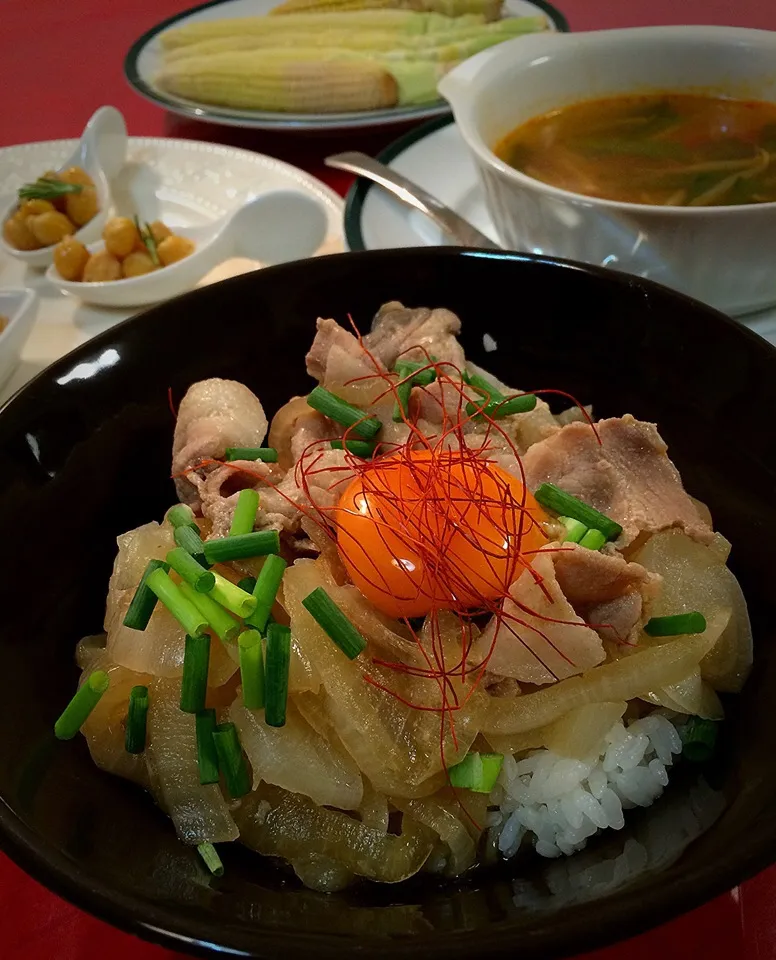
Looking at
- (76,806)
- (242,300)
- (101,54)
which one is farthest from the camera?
(101,54)

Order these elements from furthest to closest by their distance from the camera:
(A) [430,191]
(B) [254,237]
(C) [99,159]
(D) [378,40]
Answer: (D) [378,40] → (C) [99,159] → (B) [254,237] → (A) [430,191]

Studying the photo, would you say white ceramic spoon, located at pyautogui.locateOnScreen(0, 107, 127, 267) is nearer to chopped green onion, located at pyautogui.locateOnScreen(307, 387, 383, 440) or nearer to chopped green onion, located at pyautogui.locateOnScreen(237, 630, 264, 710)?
chopped green onion, located at pyautogui.locateOnScreen(307, 387, 383, 440)

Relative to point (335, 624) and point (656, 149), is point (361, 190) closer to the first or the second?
point (656, 149)

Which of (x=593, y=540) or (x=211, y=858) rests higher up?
(x=593, y=540)

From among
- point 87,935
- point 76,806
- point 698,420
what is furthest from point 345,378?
point 87,935

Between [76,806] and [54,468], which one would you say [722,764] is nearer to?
[76,806]

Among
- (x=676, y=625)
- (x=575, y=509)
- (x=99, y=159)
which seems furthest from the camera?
(x=99, y=159)

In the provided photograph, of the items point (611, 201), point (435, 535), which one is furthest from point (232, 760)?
point (611, 201)

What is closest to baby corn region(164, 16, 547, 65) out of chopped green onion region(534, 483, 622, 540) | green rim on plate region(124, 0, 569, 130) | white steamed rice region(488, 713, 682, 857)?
green rim on plate region(124, 0, 569, 130)

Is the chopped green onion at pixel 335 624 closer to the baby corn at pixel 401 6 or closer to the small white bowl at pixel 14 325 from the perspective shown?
the small white bowl at pixel 14 325
